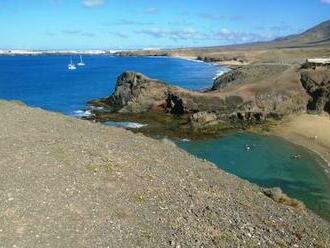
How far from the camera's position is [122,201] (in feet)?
74.2

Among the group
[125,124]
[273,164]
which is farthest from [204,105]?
[273,164]

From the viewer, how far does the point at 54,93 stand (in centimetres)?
9825

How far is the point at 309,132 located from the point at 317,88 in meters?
11.8

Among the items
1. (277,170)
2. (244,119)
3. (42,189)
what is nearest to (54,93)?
(244,119)

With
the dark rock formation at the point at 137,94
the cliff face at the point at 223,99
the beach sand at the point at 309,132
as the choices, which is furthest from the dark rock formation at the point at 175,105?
the beach sand at the point at 309,132

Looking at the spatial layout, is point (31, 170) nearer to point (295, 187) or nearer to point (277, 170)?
point (295, 187)

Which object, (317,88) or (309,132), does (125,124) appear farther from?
(317,88)

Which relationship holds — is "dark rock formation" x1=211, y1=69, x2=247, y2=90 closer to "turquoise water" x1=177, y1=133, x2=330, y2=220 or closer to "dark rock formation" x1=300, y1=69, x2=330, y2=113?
"dark rock formation" x1=300, y1=69, x2=330, y2=113

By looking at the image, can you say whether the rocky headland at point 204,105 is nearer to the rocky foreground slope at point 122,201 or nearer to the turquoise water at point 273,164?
the turquoise water at point 273,164

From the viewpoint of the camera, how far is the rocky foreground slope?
19.8m

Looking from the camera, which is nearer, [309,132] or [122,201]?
[122,201]

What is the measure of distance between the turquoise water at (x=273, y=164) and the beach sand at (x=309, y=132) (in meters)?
1.33

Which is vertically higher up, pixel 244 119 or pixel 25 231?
pixel 25 231

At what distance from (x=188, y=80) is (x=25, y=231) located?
4130 inches
